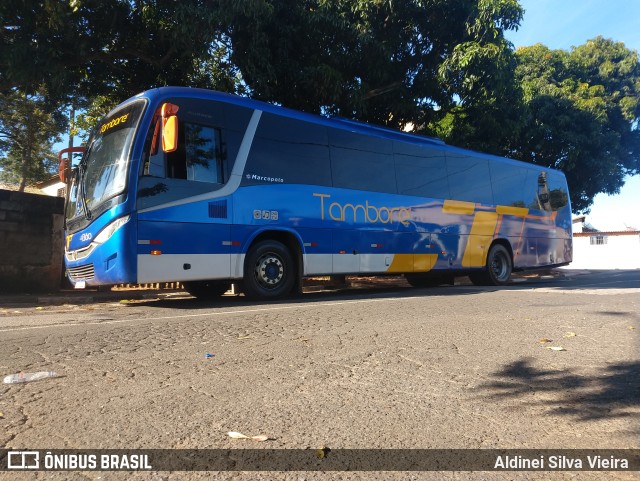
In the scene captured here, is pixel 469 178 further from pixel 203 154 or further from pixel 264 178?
pixel 203 154

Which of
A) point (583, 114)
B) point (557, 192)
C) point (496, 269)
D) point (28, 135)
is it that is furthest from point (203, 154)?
point (28, 135)

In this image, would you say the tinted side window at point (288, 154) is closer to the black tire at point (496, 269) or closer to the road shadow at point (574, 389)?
the road shadow at point (574, 389)

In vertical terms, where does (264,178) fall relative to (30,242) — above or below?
above

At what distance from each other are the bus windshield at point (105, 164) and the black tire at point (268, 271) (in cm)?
238

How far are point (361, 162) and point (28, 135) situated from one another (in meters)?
17.7

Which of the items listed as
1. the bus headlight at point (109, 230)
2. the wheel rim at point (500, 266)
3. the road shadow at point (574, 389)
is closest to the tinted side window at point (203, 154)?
the bus headlight at point (109, 230)

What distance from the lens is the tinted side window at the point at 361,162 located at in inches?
363

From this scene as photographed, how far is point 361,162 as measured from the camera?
9.60 m

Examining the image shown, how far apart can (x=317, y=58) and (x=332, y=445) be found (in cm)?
978

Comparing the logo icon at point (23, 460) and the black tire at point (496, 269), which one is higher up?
the black tire at point (496, 269)

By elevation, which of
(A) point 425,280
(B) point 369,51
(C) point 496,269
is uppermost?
(B) point 369,51

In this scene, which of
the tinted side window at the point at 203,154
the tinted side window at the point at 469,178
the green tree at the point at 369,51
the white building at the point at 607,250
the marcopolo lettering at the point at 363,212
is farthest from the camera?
the white building at the point at 607,250

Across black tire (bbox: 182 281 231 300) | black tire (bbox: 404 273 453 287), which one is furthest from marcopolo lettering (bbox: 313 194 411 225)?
black tire (bbox: 404 273 453 287)

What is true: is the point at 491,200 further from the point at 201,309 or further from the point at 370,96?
the point at 201,309
